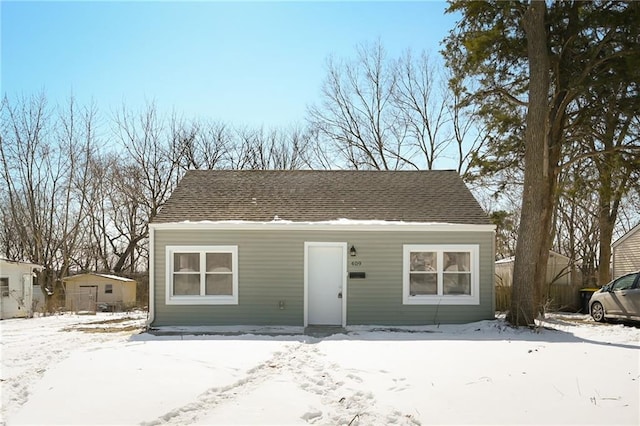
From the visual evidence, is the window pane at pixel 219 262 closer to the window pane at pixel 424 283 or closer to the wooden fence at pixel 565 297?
the window pane at pixel 424 283

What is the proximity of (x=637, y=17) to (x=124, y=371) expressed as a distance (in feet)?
48.9

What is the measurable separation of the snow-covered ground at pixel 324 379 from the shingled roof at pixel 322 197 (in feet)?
11.3

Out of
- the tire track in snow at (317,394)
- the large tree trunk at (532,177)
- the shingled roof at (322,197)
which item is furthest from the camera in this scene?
the shingled roof at (322,197)

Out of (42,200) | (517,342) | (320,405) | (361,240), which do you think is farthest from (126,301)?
(320,405)

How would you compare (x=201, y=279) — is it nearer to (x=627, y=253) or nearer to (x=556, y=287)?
(x=556, y=287)

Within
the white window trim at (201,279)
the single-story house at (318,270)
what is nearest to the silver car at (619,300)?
the single-story house at (318,270)

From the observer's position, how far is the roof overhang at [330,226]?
539 inches

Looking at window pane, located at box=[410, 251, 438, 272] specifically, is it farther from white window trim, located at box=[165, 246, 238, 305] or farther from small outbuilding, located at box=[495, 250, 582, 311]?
white window trim, located at box=[165, 246, 238, 305]

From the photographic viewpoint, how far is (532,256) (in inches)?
530

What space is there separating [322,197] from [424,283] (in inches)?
147

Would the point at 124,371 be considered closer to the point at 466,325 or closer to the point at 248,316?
the point at 248,316

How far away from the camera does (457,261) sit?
46.2 ft

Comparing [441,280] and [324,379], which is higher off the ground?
[441,280]

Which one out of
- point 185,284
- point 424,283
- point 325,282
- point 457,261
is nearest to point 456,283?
point 457,261
